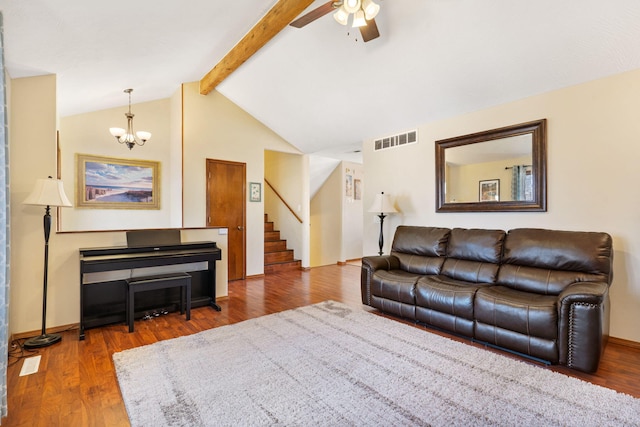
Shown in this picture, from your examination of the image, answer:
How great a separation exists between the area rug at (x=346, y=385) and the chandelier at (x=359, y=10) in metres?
2.61

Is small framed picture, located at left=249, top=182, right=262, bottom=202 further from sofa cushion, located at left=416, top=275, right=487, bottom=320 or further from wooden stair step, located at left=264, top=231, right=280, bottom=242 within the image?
sofa cushion, located at left=416, top=275, right=487, bottom=320

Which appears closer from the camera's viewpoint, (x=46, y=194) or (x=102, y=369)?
(x=102, y=369)

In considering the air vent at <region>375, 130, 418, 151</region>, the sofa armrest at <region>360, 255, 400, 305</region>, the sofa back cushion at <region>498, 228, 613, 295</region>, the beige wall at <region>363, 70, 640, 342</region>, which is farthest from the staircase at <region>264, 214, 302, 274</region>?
the sofa back cushion at <region>498, 228, 613, 295</region>

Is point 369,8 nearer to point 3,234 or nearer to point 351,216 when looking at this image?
point 3,234

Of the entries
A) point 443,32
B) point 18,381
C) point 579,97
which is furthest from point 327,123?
point 18,381

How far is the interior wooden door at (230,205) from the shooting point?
5316mm

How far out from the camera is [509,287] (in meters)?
2.95

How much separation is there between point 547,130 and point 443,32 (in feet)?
4.91

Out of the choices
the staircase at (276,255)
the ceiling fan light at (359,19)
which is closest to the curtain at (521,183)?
the ceiling fan light at (359,19)

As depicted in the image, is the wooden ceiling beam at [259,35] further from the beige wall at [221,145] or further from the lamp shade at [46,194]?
the lamp shade at [46,194]

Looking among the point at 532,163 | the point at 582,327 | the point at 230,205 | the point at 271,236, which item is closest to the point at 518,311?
the point at 582,327

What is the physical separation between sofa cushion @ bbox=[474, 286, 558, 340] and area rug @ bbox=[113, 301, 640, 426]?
0.87ft

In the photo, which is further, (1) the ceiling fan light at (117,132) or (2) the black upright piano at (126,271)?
(1) the ceiling fan light at (117,132)

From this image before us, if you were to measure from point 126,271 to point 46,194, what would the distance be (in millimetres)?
1120
